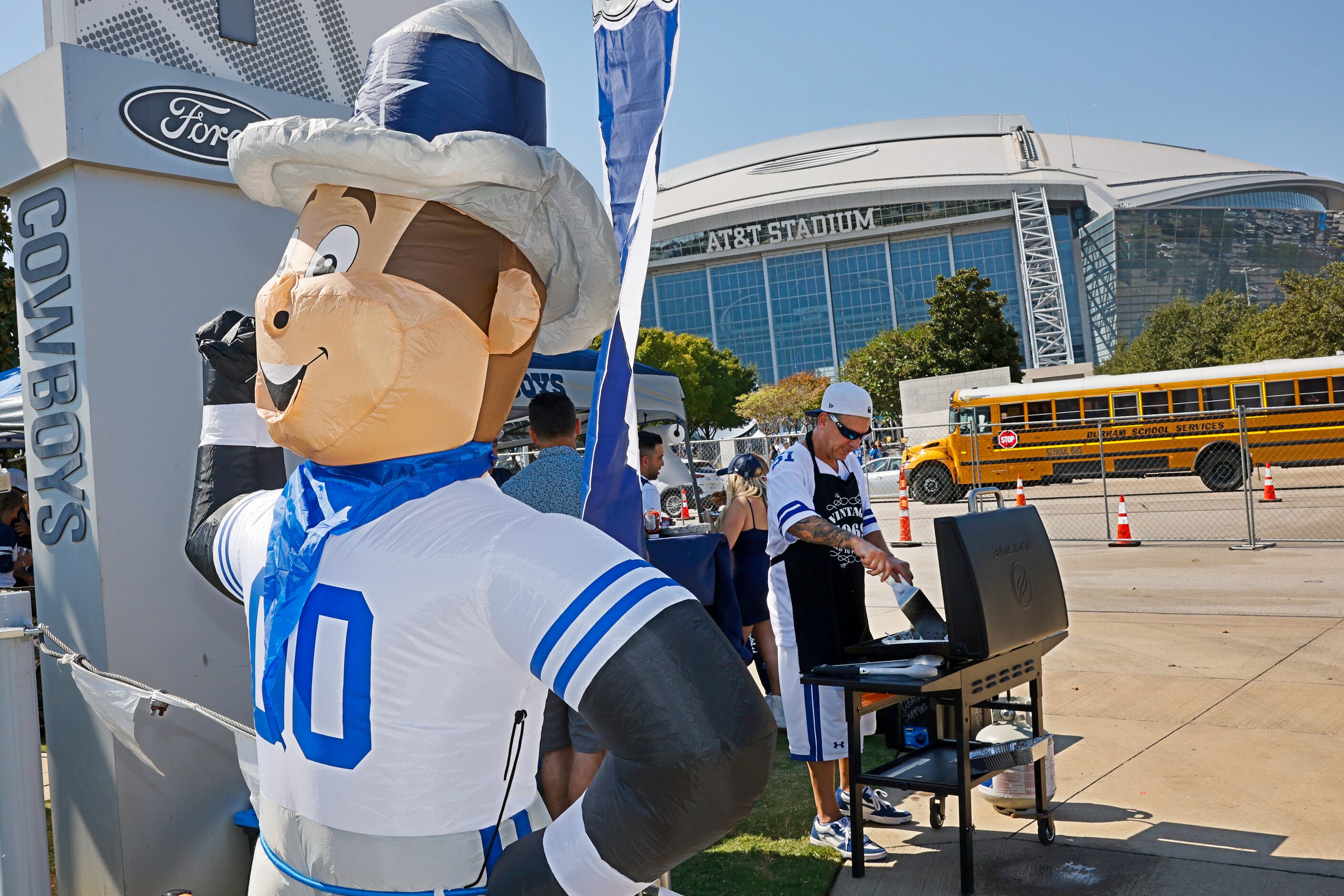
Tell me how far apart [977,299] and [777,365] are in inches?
1662

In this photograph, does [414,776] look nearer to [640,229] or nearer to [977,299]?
[640,229]

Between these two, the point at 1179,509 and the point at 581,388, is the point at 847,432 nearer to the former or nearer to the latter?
the point at 581,388

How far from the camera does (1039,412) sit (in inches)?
862

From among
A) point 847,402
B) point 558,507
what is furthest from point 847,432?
point 558,507

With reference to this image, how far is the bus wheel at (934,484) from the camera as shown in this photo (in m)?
21.2

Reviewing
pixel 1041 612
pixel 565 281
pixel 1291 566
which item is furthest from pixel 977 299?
pixel 565 281

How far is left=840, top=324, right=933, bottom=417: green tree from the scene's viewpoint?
39031 millimetres

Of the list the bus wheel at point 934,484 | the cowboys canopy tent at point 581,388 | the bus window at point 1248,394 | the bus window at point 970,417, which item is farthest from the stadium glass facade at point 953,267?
the cowboys canopy tent at point 581,388

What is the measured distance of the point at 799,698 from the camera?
4309 millimetres

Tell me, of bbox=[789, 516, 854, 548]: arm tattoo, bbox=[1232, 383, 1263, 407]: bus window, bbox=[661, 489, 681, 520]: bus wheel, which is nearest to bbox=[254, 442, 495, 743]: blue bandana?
bbox=[789, 516, 854, 548]: arm tattoo

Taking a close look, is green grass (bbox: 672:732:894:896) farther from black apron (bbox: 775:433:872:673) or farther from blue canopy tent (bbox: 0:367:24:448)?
blue canopy tent (bbox: 0:367:24:448)

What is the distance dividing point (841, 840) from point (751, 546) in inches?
84.7

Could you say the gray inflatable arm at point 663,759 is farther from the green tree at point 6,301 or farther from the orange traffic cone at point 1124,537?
the orange traffic cone at point 1124,537

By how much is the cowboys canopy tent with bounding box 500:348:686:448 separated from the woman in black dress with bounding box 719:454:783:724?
1.06 meters
